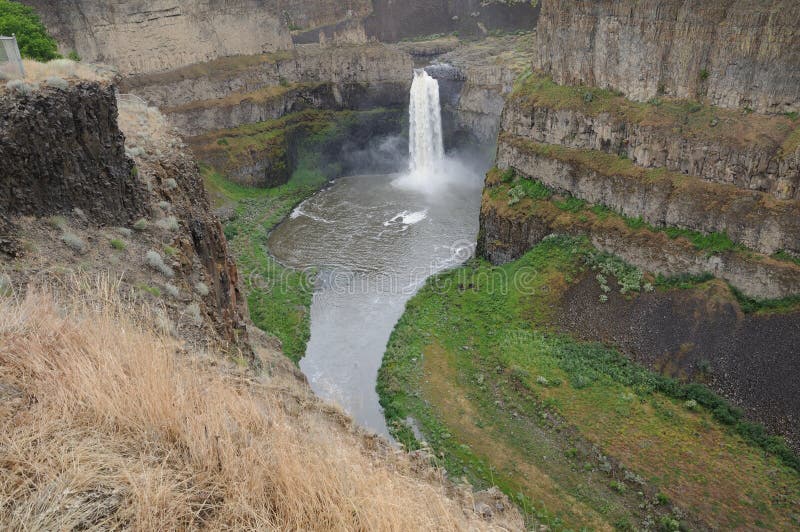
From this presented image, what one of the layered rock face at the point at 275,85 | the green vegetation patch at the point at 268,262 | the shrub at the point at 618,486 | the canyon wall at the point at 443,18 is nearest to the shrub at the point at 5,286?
the green vegetation patch at the point at 268,262

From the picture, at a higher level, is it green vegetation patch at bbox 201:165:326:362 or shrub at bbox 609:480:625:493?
green vegetation patch at bbox 201:165:326:362

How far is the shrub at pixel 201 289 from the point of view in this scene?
Answer: 13.1 metres

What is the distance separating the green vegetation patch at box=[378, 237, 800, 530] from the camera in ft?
53.2

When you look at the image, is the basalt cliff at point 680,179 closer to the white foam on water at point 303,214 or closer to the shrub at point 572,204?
the shrub at point 572,204

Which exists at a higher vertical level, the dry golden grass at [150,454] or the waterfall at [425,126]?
the dry golden grass at [150,454]

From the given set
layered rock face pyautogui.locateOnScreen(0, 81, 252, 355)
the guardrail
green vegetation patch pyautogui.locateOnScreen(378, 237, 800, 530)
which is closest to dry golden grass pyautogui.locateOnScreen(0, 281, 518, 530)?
layered rock face pyautogui.locateOnScreen(0, 81, 252, 355)

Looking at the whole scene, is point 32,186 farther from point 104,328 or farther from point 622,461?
point 622,461

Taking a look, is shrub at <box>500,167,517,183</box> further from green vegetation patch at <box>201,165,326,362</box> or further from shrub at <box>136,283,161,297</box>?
shrub at <box>136,283,161,297</box>

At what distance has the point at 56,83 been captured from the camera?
11797 mm

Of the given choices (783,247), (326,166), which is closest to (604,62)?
(783,247)

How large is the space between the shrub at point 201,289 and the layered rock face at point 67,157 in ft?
7.44

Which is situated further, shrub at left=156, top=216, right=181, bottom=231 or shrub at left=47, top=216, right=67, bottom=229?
shrub at left=156, top=216, right=181, bottom=231

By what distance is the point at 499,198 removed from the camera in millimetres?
31547

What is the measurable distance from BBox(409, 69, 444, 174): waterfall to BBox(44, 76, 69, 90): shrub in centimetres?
3589
